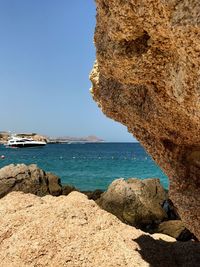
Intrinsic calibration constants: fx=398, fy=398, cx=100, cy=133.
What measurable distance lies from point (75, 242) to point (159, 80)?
400 cm

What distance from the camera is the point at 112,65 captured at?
5348 millimetres

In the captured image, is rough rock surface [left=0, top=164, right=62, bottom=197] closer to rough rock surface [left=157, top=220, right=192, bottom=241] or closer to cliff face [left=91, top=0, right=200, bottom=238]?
rough rock surface [left=157, top=220, right=192, bottom=241]

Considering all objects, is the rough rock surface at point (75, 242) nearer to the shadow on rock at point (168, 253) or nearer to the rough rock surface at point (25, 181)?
the shadow on rock at point (168, 253)

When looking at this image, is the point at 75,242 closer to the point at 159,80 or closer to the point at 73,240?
the point at 73,240

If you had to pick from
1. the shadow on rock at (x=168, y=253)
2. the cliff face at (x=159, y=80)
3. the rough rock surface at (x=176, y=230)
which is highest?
the cliff face at (x=159, y=80)

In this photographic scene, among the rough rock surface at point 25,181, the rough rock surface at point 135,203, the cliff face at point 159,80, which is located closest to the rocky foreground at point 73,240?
the cliff face at point 159,80

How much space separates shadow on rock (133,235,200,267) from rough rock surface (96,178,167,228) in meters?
9.12

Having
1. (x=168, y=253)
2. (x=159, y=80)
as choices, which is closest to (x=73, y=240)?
(x=168, y=253)

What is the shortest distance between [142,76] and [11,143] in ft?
402

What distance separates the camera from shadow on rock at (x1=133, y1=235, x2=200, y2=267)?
7633 mm

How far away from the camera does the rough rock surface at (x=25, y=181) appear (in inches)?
811

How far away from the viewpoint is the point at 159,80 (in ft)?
17.1

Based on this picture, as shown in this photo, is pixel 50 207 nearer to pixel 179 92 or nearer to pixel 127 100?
pixel 127 100

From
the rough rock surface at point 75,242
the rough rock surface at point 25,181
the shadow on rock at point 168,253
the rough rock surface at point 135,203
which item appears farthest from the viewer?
the rough rock surface at point 25,181
